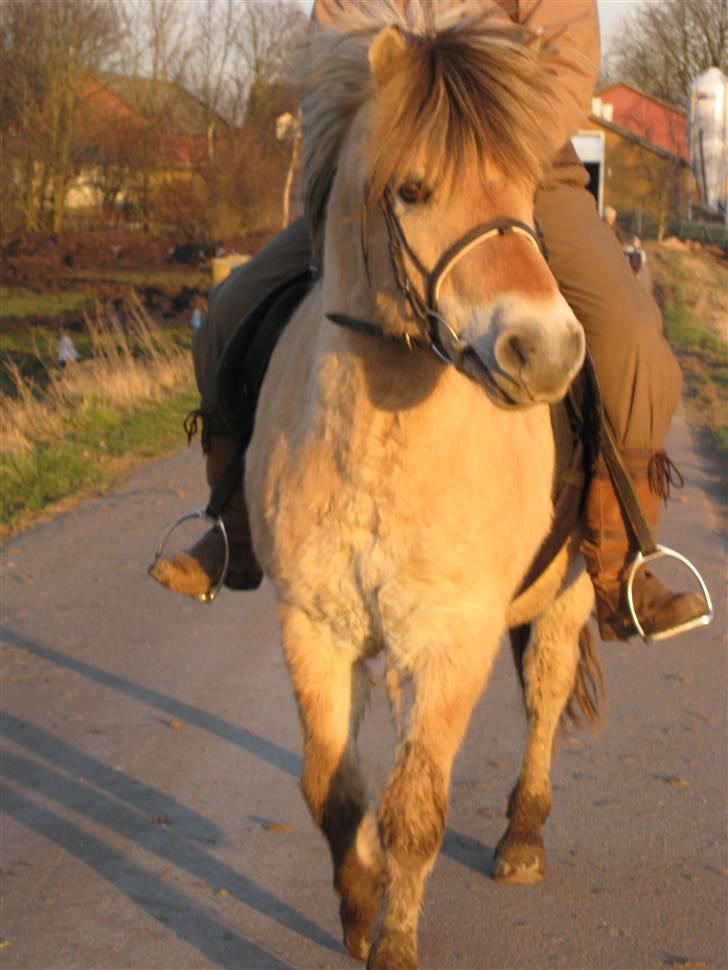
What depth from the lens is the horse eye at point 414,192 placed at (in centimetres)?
328

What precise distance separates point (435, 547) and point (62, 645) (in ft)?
12.0

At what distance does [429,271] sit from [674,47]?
6016 cm

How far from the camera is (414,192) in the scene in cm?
329

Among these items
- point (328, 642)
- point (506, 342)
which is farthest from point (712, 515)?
point (506, 342)

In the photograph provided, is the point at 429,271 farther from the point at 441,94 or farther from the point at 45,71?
the point at 45,71

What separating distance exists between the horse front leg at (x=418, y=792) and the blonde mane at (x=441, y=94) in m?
1.24

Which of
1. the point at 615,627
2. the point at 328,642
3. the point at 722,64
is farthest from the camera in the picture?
the point at 722,64

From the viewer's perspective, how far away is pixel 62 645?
688cm

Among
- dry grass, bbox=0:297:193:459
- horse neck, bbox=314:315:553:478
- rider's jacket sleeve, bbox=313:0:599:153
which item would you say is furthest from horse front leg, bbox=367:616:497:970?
dry grass, bbox=0:297:193:459

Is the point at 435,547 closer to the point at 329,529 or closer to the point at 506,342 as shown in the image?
the point at 329,529

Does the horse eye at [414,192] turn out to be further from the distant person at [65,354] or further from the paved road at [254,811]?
the distant person at [65,354]

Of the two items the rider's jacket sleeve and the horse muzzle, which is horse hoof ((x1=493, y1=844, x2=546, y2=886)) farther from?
the rider's jacket sleeve

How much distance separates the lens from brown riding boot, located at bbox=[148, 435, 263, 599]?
5.04 m

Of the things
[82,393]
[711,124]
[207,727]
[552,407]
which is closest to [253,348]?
[552,407]
